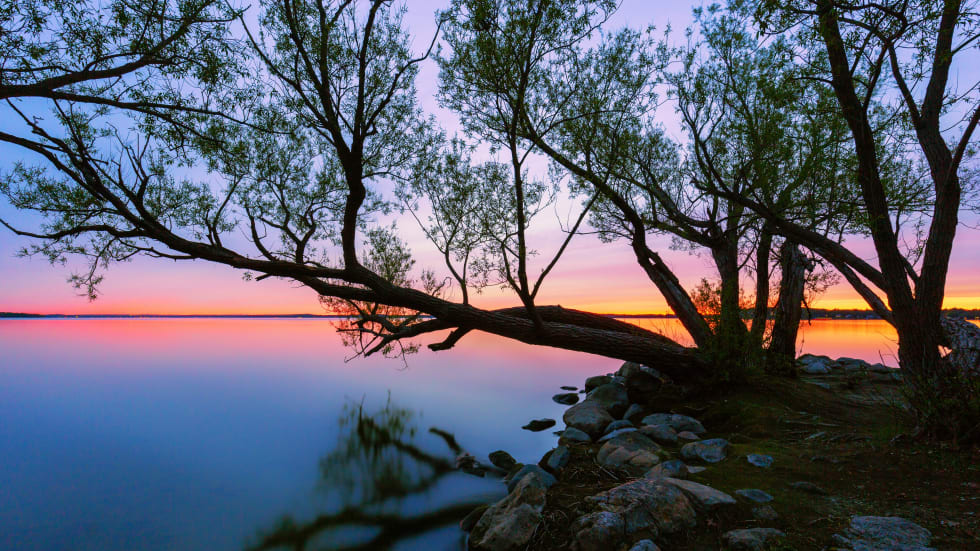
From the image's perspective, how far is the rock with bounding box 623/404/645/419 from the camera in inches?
401

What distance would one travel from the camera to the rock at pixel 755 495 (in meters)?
4.71

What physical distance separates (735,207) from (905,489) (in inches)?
326

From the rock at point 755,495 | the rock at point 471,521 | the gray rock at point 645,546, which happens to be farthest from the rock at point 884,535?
the rock at point 471,521

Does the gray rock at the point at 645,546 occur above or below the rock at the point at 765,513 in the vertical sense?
above

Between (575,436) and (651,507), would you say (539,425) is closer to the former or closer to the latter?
(575,436)

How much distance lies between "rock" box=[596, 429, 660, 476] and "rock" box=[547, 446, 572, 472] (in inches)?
19.5

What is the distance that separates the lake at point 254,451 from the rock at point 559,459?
3.95 feet

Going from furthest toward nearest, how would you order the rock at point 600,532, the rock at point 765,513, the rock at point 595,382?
the rock at point 595,382
the rock at point 765,513
the rock at point 600,532

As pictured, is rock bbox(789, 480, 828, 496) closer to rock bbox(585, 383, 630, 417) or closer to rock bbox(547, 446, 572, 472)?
rock bbox(547, 446, 572, 472)

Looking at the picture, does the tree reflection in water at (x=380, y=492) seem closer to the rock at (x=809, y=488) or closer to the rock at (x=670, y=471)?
the rock at (x=670, y=471)

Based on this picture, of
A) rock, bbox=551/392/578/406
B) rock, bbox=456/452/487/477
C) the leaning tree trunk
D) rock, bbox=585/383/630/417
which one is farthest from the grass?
rock, bbox=551/392/578/406

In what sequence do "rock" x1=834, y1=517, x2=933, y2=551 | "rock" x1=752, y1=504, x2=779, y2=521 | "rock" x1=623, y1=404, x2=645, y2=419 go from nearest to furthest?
"rock" x1=834, y1=517, x2=933, y2=551 → "rock" x1=752, y1=504, x2=779, y2=521 → "rock" x1=623, y1=404, x2=645, y2=419

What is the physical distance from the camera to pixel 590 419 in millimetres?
9617

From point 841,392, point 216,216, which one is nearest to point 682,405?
point 841,392
